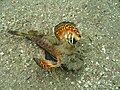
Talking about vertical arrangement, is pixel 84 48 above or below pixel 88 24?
below

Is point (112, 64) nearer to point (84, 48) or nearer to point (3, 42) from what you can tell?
point (84, 48)

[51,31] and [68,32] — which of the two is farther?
[51,31]

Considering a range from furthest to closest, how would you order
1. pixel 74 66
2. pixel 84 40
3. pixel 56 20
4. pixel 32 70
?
pixel 56 20 → pixel 84 40 → pixel 32 70 → pixel 74 66

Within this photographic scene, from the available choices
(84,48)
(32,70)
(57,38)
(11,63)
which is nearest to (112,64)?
(84,48)

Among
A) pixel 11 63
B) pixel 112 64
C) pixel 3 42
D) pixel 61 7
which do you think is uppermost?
pixel 61 7

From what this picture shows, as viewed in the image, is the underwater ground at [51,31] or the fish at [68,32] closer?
the underwater ground at [51,31]

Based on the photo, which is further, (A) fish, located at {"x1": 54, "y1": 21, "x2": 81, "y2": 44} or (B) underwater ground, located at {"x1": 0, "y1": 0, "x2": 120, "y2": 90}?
(A) fish, located at {"x1": 54, "y1": 21, "x2": 81, "y2": 44}

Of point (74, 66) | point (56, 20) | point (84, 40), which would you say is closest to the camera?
point (74, 66)

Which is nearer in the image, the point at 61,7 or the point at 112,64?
the point at 112,64
